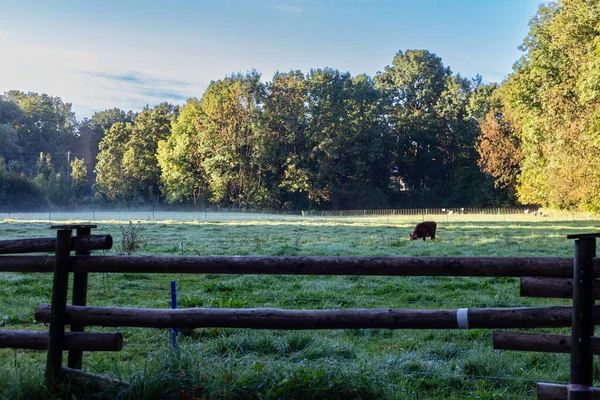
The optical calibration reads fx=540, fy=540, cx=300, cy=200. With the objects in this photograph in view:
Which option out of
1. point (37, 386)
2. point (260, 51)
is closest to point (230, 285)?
point (37, 386)

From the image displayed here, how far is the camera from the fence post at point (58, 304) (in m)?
4.84

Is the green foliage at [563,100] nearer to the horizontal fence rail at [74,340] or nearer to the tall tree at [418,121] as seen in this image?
the tall tree at [418,121]

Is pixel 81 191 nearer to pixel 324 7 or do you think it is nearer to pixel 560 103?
pixel 324 7

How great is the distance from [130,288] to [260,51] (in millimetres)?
72835

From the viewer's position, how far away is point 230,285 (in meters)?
11.7

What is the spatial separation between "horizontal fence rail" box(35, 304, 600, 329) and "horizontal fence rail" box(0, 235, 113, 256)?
554 mm

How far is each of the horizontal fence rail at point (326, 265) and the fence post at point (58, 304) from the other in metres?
0.10

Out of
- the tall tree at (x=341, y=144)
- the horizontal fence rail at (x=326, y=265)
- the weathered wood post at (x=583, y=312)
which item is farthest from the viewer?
the tall tree at (x=341, y=144)

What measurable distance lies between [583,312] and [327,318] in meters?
1.98

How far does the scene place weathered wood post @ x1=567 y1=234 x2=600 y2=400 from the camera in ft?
13.0

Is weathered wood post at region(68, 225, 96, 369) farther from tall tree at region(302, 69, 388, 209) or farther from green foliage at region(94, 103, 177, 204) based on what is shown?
green foliage at region(94, 103, 177, 204)

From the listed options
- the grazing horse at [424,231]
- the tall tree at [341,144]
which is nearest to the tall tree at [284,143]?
the tall tree at [341,144]

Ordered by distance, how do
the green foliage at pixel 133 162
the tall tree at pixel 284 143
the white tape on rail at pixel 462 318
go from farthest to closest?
the green foliage at pixel 133 162 < the tall tree at pixel 284 143 < the white tape on rail at pixel 462 318

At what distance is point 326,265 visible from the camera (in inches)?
184
